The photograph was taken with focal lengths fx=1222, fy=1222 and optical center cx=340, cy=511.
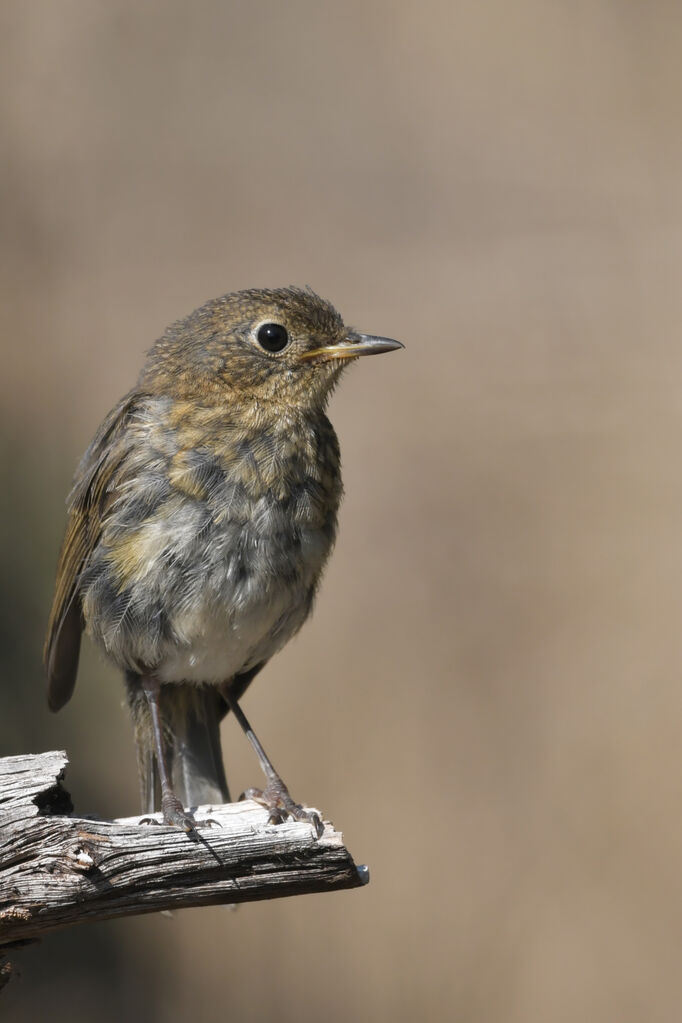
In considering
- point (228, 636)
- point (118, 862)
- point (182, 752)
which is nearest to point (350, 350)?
point (228, 636)

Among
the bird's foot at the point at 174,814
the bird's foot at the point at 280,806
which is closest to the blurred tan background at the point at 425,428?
the bird's foot at the point at 280,806

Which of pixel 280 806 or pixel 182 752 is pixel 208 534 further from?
pixel 182 752

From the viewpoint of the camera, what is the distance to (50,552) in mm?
5066

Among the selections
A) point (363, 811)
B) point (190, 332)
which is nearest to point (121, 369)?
point (363, 811)

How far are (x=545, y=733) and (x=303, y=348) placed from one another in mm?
3406

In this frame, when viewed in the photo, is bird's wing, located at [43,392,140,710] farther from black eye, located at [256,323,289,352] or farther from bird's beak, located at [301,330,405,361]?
bird's beak, located at [301,330,405,361]

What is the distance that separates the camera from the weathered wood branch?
254 cm

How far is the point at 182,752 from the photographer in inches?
151

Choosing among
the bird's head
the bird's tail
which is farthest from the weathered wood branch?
the bird's head

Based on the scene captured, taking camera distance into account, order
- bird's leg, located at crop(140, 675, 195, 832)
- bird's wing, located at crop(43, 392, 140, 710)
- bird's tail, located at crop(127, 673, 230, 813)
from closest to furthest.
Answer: bird's leg, located at crop(140, 675, 195, 832) → bird's wing, located at crop(43, 392, 140, 710) → bird's tail, located at crop(127, 673, 230, 813)

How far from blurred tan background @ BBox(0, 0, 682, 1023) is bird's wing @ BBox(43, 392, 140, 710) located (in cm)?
141

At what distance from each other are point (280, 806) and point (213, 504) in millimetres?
836

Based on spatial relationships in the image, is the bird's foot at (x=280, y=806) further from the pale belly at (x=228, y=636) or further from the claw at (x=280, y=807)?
the pale belly at (x=228, y=636)

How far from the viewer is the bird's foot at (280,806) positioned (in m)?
3.03
